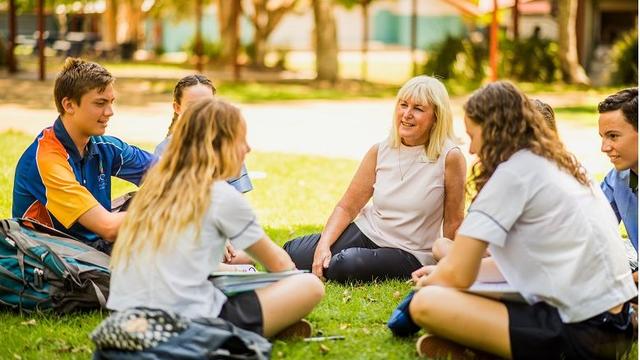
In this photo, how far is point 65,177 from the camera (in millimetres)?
5176

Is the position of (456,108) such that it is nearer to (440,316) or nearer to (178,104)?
(178,104)

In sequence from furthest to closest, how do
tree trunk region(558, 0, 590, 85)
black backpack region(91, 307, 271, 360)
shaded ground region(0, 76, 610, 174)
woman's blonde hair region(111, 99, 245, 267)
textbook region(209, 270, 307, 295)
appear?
1. tree trunk region(558, 0, 590, 85)
2. shaded ground region(0, 76, 610, 174)
3. textbook region(209, 270, 307, 295)
4. woman's blonde hair region(111, 99, 245, 267)
5. black backpack region(91, 307, 271, 360)

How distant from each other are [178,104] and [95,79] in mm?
743

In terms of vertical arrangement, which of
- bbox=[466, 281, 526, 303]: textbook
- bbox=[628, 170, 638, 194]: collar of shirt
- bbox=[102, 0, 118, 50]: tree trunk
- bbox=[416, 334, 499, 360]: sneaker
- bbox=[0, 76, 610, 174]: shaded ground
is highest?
bbox=[102, 0, 118, 50]: tree trunk

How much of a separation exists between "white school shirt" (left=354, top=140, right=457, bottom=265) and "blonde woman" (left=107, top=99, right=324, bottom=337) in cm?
177

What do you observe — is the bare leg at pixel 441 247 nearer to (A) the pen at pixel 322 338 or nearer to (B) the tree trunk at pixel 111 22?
(A) the pen at pixel 322 338

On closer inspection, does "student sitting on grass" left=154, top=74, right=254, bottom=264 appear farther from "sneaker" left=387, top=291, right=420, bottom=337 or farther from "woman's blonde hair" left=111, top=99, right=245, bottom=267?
"woman's blonde hair" left=111, top=99, right=245, bottom=267

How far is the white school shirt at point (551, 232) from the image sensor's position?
406 cm

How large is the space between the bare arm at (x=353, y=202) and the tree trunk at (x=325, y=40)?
17.9 metres

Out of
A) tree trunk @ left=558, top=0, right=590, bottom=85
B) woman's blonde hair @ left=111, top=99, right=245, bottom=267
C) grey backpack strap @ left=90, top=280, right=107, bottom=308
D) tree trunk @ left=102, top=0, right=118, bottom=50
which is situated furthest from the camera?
tree trunk @ left=102, top=0, right=118, bottom=50

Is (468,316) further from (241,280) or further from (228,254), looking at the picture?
(228,254)

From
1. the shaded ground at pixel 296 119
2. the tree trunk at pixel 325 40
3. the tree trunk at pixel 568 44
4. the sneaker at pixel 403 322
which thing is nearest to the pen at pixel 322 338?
the sneaker at pixel 403 322

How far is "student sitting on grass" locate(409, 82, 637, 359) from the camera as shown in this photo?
4.09 meters

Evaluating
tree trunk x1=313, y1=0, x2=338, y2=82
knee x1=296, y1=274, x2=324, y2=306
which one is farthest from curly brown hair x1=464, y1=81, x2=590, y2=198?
tree trunk x1=313, y1=0, x2=338, y2=82
